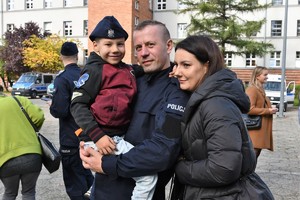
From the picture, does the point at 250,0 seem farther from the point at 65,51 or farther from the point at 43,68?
the point at 65,51

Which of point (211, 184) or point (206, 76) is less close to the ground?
point (206, 76)

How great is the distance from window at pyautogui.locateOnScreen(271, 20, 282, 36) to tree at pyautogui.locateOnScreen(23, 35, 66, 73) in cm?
2448

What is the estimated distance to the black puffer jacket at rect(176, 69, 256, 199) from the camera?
1.85m

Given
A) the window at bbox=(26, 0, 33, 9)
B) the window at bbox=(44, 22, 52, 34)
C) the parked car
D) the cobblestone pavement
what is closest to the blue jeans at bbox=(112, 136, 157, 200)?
the cobblestone pavement

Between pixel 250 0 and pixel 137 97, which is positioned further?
pixel 250 0

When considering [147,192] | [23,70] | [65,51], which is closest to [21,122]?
[65,51]

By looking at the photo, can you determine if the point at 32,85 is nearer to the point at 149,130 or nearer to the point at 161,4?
the point at 161,4

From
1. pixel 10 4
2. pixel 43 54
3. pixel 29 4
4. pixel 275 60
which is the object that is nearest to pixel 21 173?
pixel 43 54

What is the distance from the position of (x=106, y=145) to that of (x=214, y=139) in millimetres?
660

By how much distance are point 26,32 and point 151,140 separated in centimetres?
4343

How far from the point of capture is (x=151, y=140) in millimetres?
2039

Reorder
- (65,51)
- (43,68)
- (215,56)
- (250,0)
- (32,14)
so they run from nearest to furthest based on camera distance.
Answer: (215,56)
(65,51)
(250,0)
(43,68)
(32,14)

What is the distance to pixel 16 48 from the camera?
41312 mm

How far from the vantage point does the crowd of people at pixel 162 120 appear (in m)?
1.91
